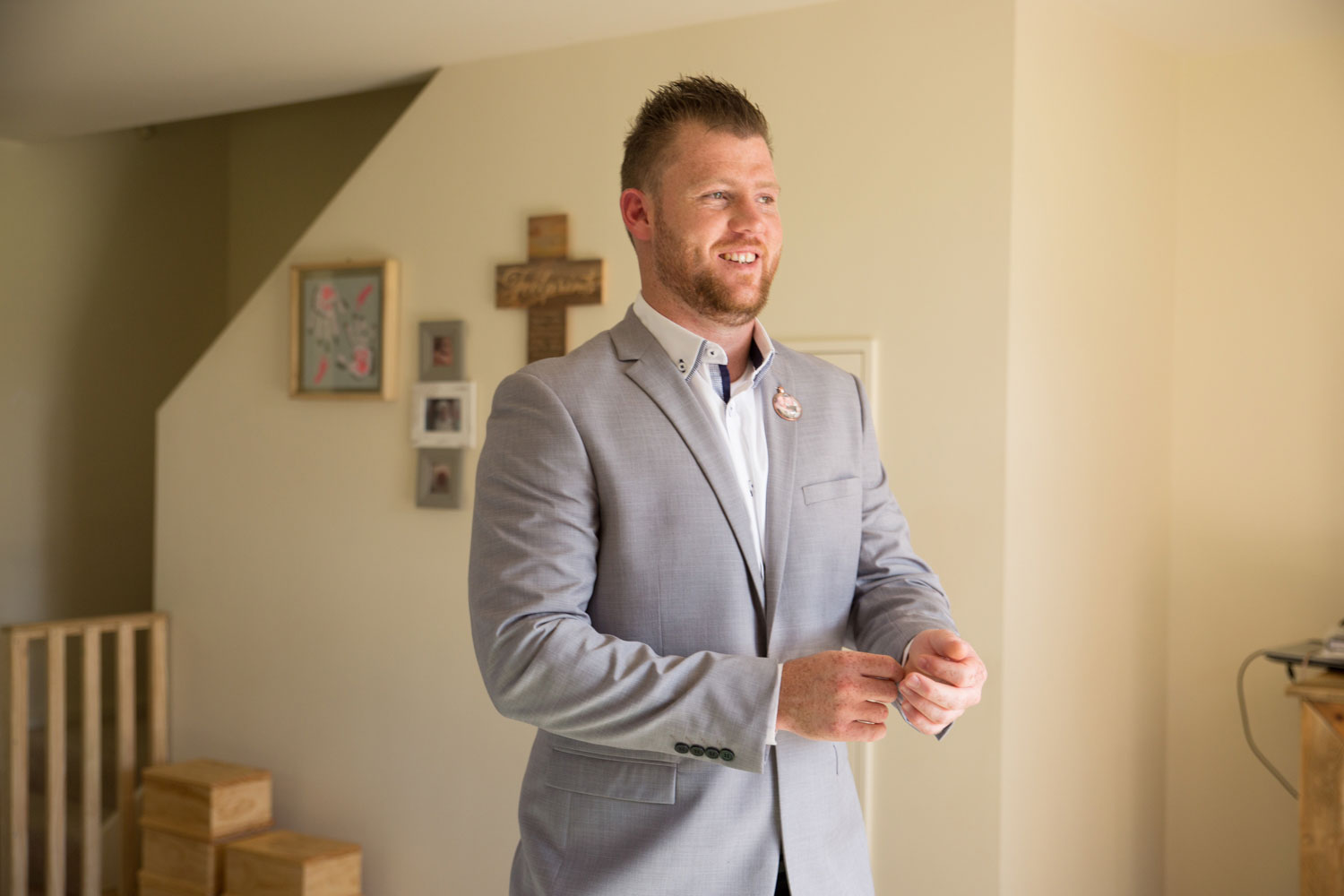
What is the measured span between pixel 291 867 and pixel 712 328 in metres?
2.69

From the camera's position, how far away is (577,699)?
1.25m

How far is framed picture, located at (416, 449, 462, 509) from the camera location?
3.55 meters

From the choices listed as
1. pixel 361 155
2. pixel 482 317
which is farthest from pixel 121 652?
pixel 361 155

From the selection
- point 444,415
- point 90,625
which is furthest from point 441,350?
point 90,625

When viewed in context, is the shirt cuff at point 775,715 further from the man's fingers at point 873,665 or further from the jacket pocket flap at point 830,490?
the jacket pocket flap at point 830,490

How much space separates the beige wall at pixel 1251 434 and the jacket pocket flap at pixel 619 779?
2.58 meters

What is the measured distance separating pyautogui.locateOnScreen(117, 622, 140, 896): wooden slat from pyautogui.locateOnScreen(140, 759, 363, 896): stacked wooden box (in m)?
0.11

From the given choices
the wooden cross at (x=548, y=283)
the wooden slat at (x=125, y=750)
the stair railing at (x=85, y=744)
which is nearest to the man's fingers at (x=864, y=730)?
the wooden cross at (x=548, y=283)

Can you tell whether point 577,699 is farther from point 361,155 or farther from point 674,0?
point 361,155

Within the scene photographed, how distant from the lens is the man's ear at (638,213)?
1485mm

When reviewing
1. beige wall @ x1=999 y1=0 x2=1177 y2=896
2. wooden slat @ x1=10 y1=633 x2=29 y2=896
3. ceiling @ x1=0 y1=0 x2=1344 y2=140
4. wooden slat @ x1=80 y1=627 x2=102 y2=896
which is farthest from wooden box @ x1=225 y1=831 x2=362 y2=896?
ceiling @ x1=0 y1=0 x2=1344 y2=140

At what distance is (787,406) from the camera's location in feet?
4.92

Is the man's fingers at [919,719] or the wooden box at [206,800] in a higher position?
the man's fingers at [919,719]

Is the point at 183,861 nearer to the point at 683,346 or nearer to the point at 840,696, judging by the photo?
the point at 683,346
